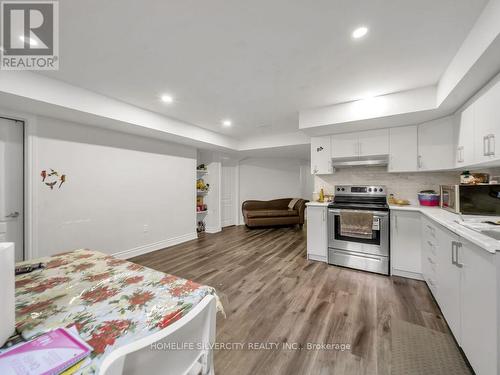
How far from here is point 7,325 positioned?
2.25ft

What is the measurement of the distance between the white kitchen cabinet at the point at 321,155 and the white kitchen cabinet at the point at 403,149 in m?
0.90

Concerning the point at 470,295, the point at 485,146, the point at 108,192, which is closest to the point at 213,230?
the point at 108,192

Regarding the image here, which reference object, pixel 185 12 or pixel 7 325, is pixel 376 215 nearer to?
pixel 185 12

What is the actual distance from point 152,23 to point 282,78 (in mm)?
1386

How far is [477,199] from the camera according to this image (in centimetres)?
211

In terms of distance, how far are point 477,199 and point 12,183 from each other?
17.8 ft

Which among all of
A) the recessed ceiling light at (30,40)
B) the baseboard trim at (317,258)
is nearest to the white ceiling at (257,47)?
the recessed ceiling light at (30,40)

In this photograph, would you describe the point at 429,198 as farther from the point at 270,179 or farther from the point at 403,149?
the point at 270,179

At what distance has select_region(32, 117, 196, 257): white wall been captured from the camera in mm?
2795

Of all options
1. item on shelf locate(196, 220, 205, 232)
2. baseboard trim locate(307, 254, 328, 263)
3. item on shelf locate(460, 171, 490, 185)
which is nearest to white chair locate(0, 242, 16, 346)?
baseboard trim locate(307, 254, 328, 263)

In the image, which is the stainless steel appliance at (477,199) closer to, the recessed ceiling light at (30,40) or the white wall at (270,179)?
the recessed ceiling light at (30,40)

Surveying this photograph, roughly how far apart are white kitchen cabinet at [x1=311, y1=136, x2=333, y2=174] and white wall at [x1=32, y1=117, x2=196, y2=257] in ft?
9.43

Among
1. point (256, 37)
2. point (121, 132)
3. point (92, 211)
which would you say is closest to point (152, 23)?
point (256, 37)

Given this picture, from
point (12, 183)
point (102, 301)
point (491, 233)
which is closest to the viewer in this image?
point (102, 301)
